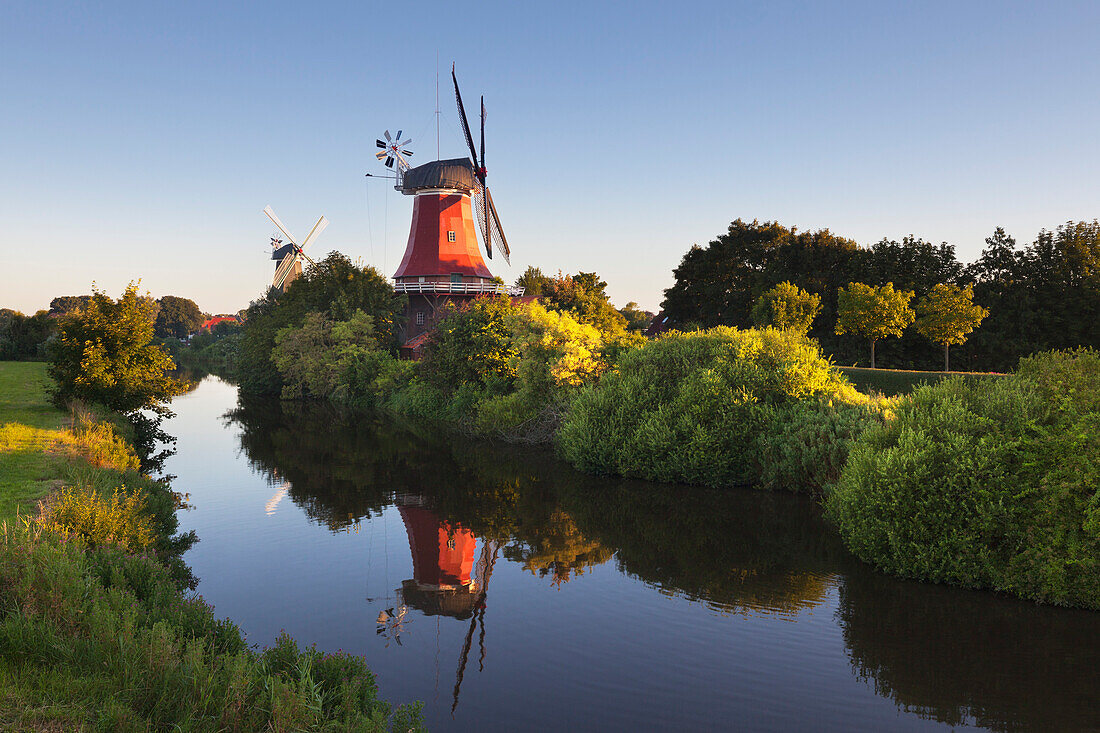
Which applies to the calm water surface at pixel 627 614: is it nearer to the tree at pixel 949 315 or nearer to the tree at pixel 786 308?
the tree at pixel 949 315

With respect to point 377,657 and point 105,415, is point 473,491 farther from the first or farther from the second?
point 105,415

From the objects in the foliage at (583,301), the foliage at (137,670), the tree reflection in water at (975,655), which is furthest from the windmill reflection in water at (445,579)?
the foliage at (583,301)

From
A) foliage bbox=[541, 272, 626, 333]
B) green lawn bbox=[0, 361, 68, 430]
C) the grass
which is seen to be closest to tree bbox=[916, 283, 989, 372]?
the grass

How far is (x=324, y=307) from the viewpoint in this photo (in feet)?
202

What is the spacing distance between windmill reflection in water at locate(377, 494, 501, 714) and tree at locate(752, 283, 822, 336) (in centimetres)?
3615

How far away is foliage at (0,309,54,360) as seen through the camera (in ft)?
169

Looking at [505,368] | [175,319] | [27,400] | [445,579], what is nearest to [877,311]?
[505,368]

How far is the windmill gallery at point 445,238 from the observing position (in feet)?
198

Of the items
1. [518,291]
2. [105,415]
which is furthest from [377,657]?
[518,291]

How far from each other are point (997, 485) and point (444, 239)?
174 feet

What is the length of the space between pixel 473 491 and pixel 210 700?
18.1 m

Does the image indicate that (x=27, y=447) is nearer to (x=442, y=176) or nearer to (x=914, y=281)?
(x=442, y=176)

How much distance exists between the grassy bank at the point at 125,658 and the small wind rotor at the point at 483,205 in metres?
52.4

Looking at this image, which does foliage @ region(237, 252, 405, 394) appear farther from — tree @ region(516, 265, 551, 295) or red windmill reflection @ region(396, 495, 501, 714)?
A: red windmill reflection @ region(396, 495, 501, 714)
